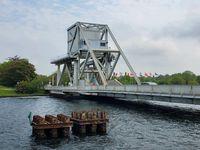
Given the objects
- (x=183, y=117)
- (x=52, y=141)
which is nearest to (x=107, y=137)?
(x=52, y=141)

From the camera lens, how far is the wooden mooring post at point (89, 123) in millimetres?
37812

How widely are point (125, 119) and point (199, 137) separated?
56.6 ft

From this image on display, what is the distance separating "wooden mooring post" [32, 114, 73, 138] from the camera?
34.9 meters

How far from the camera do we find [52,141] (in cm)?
3362

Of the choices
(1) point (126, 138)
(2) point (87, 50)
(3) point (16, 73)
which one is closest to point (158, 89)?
(1) point (126, 138)

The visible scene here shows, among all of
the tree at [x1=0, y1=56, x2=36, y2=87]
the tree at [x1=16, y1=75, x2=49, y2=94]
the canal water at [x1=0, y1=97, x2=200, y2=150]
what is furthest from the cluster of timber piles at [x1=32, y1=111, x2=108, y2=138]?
the tree at [x1=0, y1=56, x2=36, y2=87]

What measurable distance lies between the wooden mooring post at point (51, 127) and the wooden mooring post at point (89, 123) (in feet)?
6.74

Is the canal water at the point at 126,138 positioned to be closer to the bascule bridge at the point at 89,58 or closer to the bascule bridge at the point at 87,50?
the bascule bridge at the point at 89,58

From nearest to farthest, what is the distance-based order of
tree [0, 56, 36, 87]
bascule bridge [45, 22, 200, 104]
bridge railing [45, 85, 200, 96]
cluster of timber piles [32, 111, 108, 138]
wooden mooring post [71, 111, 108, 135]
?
cluster of timber piles [32, 111, 108, 138], wooden mooring post [71, 111, 108, 135], bridge railing [45, 85, 200, 96], bascule bridge [45, 22, 200, 104], tree [0, 56, 36, 87]

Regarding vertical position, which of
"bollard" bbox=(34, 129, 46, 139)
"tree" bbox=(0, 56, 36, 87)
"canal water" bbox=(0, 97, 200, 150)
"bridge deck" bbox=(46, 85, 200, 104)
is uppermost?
"tree" bbox=(0, 56, 36, 87)

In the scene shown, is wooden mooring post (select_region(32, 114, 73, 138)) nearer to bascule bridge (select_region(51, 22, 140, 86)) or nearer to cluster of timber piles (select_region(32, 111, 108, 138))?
cluster of timber piles (select_region(32, 111, 108, 138))

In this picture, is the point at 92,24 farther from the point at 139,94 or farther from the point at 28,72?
the point at 139,94

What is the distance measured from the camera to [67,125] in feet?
117

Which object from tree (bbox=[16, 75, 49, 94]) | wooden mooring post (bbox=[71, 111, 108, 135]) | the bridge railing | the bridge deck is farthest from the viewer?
tree (bbox=[16, 75, 49, 94])
